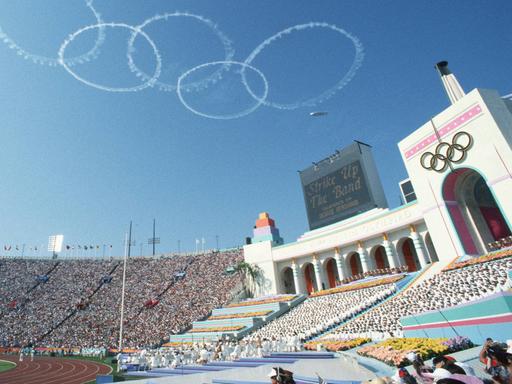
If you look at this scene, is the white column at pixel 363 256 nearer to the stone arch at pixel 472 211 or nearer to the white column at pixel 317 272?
the white column at pixel 317 272

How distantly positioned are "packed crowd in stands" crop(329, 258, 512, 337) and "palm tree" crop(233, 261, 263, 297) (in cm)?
2594

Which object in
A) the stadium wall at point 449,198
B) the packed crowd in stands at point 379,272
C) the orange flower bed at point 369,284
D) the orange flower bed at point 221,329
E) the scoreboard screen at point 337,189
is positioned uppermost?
the scoreboard screen at point 337,189

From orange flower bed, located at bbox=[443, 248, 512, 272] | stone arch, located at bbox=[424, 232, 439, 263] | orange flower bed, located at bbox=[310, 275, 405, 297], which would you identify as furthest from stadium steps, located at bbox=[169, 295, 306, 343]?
orange flower bed, located at bbox=[443, 248, 512, 272]

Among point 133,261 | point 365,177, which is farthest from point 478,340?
point 133,261

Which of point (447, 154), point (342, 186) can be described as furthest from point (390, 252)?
point (447, 154)

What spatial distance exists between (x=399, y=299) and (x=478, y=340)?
443 inches

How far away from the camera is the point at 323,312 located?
3114cm

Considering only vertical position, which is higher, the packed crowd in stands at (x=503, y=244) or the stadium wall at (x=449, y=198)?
the stadium wall at (x=449, y=198)

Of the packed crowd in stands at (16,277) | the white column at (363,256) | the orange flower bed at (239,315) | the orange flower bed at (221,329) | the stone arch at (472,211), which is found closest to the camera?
the stone arch at (472,211)

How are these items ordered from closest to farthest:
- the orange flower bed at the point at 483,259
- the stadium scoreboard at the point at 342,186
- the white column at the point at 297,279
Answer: the orange flower bed at the point at 483,259 < the stadium scoreboard at the point at 342,186 < the white column at the point at 297,279

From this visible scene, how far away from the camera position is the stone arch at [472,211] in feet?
91.1

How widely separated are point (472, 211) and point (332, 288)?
17717mm

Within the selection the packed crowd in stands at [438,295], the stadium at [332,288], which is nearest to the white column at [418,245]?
the stadium at [332,288]

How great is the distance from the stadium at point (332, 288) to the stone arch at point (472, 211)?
12cm
